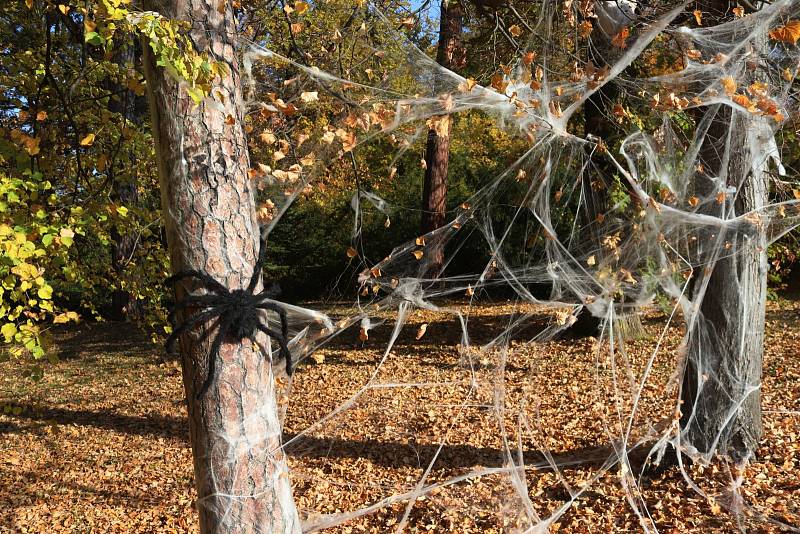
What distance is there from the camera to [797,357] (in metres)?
8.13

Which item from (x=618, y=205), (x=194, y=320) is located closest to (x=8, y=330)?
(x=194, y=320)

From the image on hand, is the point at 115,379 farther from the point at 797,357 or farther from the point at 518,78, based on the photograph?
the point at 797,357

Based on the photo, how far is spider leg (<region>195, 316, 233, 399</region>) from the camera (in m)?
2.15

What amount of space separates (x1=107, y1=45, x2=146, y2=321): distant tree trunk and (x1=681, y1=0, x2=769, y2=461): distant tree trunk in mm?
4346

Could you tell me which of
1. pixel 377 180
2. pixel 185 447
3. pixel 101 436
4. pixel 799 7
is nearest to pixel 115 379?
pixel 101 436

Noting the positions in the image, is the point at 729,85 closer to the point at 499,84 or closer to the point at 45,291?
the point at 499,84

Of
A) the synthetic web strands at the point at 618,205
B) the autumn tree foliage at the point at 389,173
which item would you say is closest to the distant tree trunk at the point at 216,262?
the autumn tree foliage at the point at 389,173

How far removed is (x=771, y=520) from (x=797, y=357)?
4.86 meters

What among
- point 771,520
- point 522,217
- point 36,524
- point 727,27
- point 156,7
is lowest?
point 36,524

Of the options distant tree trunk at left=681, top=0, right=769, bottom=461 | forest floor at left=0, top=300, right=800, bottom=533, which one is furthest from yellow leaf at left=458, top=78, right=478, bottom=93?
distant tree trunk at left=681, top=0, right=769, bottom=461

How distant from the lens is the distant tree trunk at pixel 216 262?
221 centimetres

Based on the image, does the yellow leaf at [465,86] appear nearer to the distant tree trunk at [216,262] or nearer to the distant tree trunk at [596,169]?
the distant tree trunk at [596,169]

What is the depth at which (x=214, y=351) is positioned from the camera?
7.07 ft

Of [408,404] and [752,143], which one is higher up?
[752,143]
